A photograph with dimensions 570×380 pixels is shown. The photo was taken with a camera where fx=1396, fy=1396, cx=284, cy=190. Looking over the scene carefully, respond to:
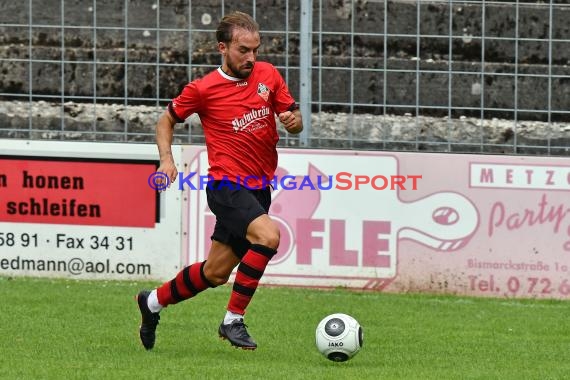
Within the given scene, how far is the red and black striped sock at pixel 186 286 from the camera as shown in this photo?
25.6 feet

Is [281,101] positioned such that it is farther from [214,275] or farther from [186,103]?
[214,275]

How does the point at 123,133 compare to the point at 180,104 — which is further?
the point at 123,133

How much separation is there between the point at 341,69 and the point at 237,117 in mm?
3947

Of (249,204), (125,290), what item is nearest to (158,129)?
(249,204)

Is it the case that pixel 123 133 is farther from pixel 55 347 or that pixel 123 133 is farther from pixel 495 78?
pixel 55 347

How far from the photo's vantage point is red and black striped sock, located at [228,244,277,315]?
7.51 meters

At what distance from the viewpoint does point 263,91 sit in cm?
783

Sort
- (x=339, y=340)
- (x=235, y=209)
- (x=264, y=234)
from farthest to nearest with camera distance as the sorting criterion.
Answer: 1. (x=235, y=209)
2. (x=264, y=234)
3. (x=339, y=340)

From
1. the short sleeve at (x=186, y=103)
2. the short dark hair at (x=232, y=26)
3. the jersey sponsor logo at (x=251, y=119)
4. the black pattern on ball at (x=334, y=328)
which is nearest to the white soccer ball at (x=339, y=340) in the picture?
the black pattern on ball at (x=334, y=328)

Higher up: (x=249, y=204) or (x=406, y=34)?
(x=406, y=34)

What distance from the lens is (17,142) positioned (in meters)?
11.6

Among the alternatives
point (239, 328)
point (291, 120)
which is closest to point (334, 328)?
point (239, 328)

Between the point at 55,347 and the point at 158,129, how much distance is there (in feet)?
4.45

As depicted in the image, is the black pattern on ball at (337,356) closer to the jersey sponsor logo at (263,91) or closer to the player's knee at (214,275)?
the player's knee at (214,275)
